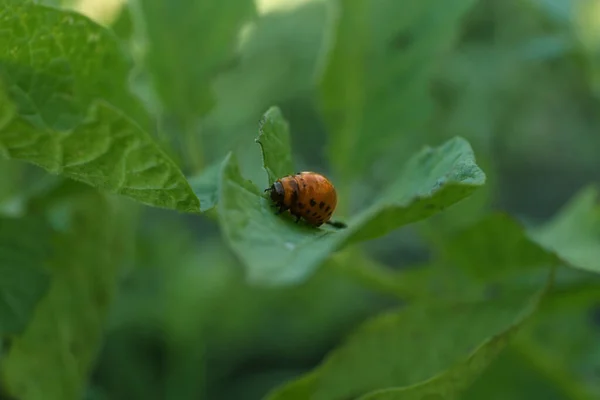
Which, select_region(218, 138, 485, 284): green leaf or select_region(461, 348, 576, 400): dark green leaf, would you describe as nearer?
select_region(218, 138, 485, 284): green leaf

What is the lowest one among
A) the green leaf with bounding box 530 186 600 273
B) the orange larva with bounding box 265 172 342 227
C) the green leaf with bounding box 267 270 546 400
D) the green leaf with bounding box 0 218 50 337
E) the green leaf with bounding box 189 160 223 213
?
the green leaf with bounding box 267 270 546 400

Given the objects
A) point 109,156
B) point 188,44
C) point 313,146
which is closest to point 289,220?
point 109,156

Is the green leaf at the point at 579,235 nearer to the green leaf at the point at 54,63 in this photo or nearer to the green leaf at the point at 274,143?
the green leaf at the point at 274,143

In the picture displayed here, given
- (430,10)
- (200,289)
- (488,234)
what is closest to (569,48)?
(430,10)

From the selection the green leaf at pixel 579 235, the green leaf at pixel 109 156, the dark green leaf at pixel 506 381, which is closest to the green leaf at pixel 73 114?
the green leaf at pixel 109 156

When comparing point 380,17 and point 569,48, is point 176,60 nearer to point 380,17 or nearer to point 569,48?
point 380,17

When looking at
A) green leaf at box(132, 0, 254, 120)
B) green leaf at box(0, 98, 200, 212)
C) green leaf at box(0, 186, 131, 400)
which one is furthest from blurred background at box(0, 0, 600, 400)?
green leaf at box(0, 98, 200, 212)

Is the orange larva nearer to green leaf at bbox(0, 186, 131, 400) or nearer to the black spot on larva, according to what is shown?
the black spot on larva
